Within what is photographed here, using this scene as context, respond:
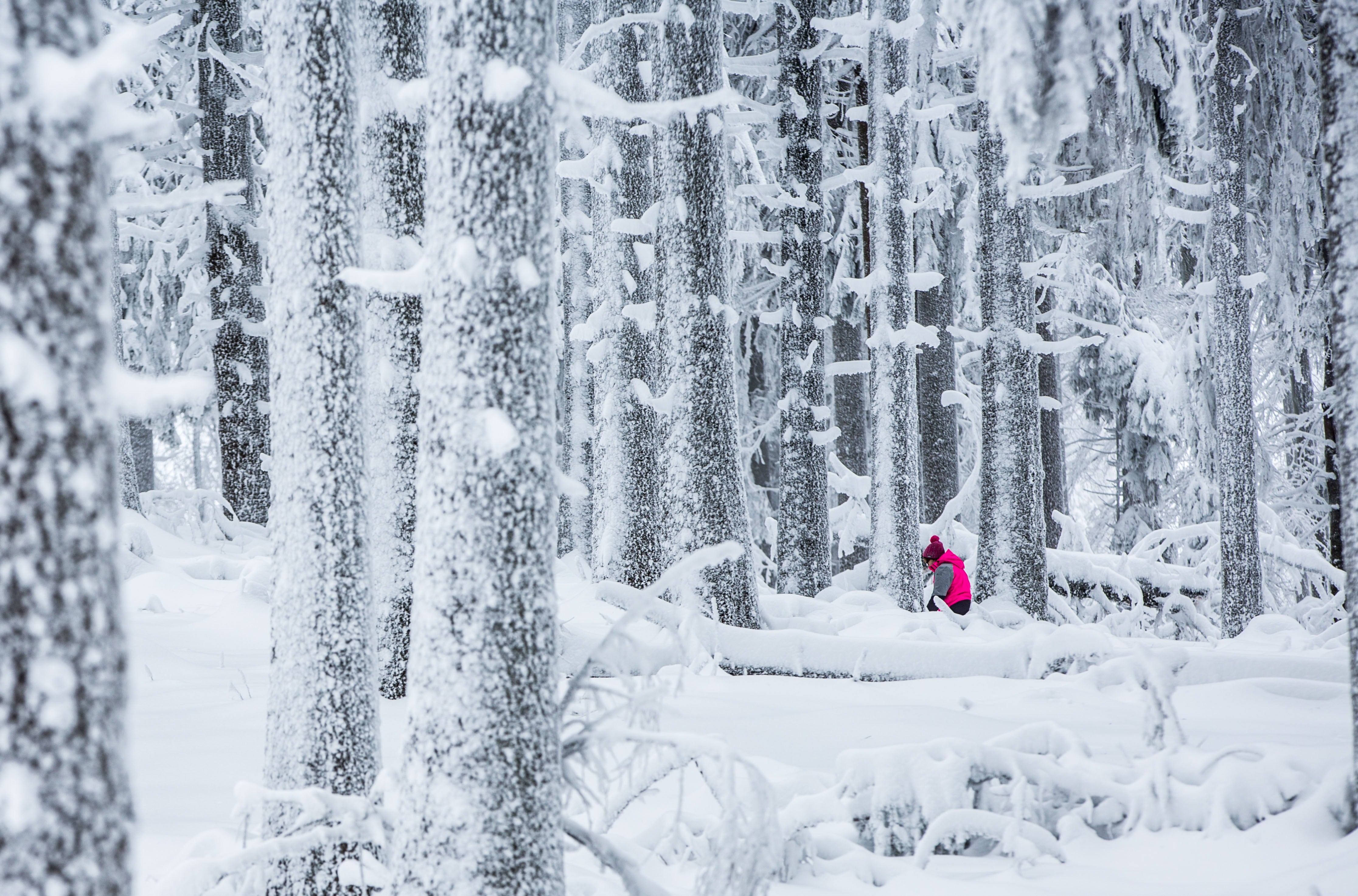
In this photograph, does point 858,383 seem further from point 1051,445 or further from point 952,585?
point 952,585

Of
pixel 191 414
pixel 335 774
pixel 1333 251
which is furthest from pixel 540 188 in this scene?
pixel 191 414

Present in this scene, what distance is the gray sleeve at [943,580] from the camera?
10.5m

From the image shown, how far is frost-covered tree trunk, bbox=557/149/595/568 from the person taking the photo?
47.5 ft

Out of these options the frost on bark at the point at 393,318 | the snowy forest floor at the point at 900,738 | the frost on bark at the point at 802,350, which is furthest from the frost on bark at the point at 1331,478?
the frost on bark at the point at 393,318

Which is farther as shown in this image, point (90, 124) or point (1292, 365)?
point (1292, 365)

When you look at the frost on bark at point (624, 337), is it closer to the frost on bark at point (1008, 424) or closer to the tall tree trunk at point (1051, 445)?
the frost on bark at point (1008, 424)

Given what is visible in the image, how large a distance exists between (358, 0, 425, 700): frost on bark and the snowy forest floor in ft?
2.99

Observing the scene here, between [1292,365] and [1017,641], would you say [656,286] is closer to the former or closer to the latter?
[1017,641]

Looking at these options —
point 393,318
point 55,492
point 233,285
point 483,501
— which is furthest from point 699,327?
point 55,492

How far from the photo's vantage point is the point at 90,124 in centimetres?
171

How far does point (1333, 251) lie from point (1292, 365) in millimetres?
11305

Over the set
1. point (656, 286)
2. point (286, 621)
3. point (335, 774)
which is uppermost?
point (656, 286)

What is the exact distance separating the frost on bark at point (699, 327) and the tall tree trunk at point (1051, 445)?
7.60 meters

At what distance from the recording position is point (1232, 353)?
1011 cm
